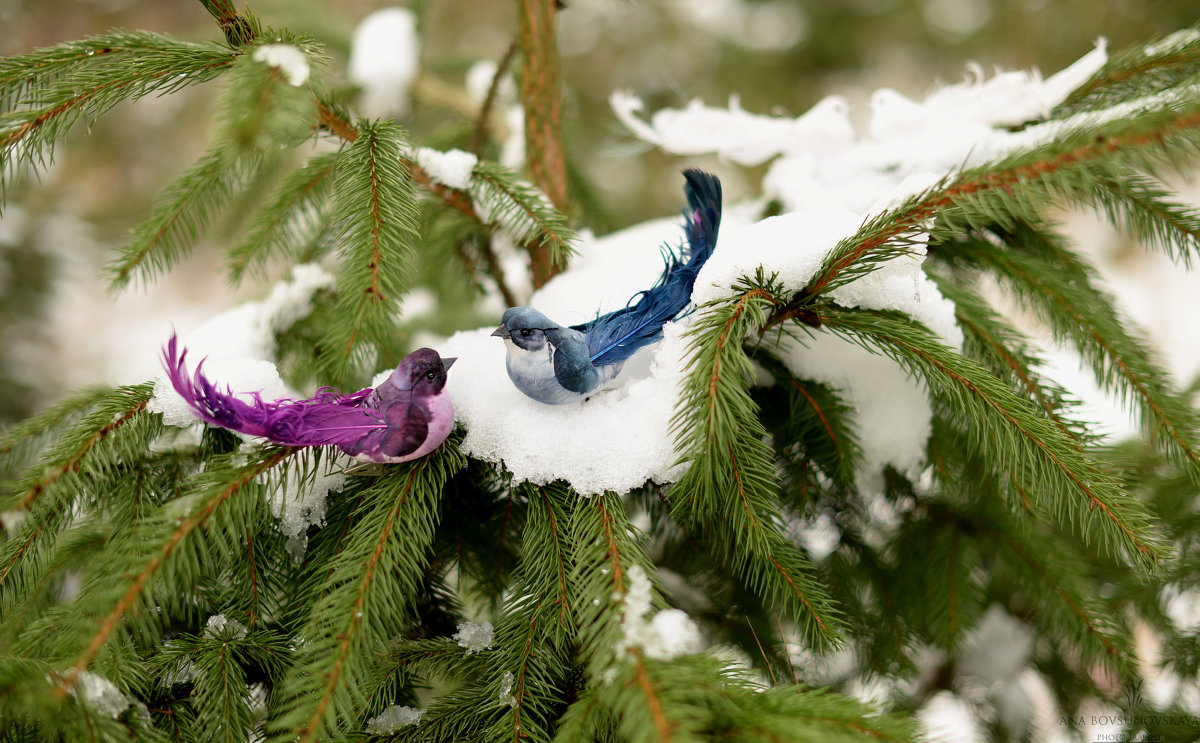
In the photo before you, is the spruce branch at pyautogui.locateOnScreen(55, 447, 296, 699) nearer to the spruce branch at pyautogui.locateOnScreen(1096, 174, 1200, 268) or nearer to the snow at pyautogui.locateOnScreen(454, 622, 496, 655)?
the snow at pyautogui.locateOnScreen(454, 622, 496, 655)

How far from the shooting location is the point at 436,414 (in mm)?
693

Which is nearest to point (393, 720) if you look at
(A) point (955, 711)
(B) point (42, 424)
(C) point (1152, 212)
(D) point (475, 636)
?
(D) point (475, 636)

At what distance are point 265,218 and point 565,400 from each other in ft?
1.81

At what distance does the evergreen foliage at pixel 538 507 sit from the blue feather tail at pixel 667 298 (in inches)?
1.9

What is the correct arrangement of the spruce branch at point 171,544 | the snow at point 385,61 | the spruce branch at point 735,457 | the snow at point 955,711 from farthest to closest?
the snow at point 385,61, the snow at point 955,711, the spruce branch at point 735,457, the spruce branch at point 171,544

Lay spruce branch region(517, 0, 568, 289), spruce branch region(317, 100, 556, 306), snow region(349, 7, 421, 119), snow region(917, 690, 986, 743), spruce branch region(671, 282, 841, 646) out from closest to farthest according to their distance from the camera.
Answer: spruce branch region(671, 282, 841, 646) < spruce branch region(317, 100, 556, 306) < spruce branch region(517, 0, 568, 289) < snow region(917, 690, 986, 743) < snow region(349, 7, 421, 119)

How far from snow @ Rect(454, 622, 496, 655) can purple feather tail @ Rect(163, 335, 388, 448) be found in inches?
10.5

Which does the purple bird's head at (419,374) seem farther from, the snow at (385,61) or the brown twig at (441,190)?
the snow at (385,61)

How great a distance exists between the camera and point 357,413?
673mm

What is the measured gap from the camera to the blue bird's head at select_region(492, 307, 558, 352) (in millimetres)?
698

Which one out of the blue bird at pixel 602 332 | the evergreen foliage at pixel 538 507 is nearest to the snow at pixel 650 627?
the evergreen foliage at pixel 538 507

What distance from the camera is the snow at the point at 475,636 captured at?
0.75m

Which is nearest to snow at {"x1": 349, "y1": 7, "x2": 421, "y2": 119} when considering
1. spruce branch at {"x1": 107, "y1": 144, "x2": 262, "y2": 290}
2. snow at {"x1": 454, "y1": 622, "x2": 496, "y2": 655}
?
spruce branch at {"x1": 107, "y1": 144, "x2": 262, "y2": 290}

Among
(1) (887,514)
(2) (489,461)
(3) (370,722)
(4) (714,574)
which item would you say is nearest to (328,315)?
(2) (489,461)
